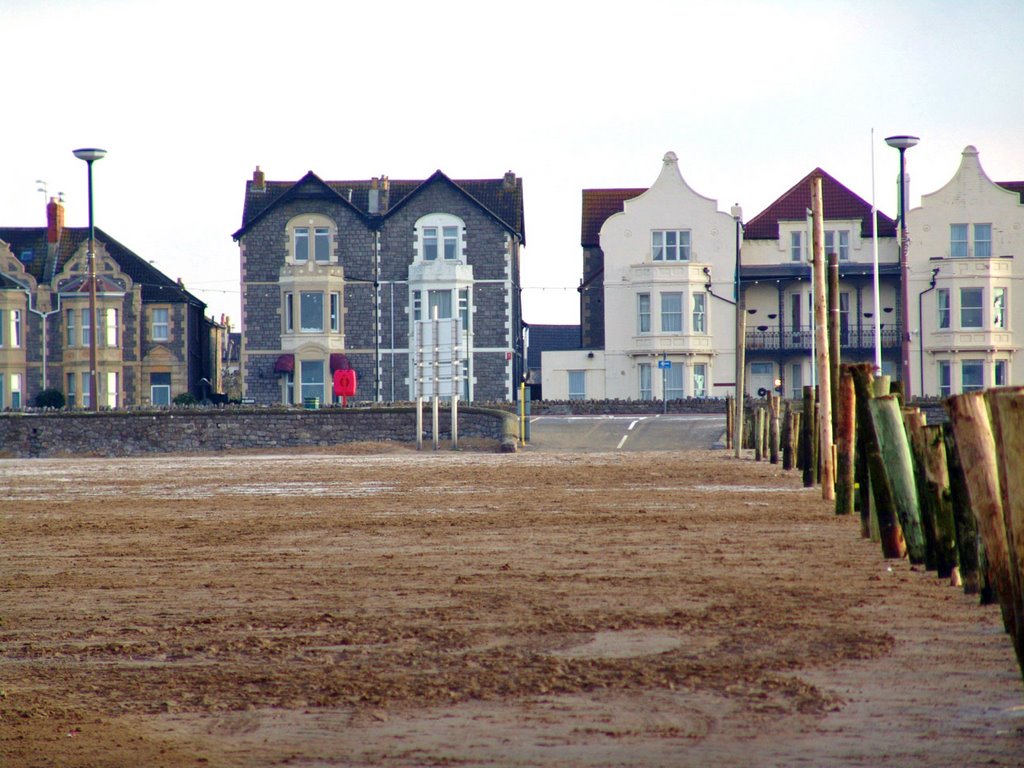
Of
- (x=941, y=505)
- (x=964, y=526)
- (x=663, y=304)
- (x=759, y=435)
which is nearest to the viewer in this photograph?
(x=964, y=526)

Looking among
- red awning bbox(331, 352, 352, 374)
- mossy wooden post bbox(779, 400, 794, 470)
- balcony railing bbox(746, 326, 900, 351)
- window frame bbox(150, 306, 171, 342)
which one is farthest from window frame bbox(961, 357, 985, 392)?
mossy wooden post bbox(779, 400, 794, 470)

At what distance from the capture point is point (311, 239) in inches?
2517

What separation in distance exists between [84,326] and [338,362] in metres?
12.8

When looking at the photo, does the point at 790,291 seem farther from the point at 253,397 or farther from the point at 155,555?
the point at 155,555

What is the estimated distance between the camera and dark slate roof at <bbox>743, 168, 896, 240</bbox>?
210 feet

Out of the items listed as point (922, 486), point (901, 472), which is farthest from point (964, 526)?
point (901, 472)

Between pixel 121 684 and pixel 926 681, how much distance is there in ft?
13.5

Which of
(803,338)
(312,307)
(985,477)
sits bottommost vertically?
(985,477)

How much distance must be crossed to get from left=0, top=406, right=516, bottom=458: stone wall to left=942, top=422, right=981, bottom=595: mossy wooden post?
107 ft

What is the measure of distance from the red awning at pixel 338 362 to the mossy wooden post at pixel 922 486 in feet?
171

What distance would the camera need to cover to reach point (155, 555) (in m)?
13.2

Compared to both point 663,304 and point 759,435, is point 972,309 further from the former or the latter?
point 759,435

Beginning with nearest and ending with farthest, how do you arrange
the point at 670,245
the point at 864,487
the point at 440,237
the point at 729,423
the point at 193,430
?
the point at 864,487 < the point at 729,423 < the point at 193,430 < the point at 670,245 < the point at 440,237

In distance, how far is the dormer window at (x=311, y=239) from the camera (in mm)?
63906
